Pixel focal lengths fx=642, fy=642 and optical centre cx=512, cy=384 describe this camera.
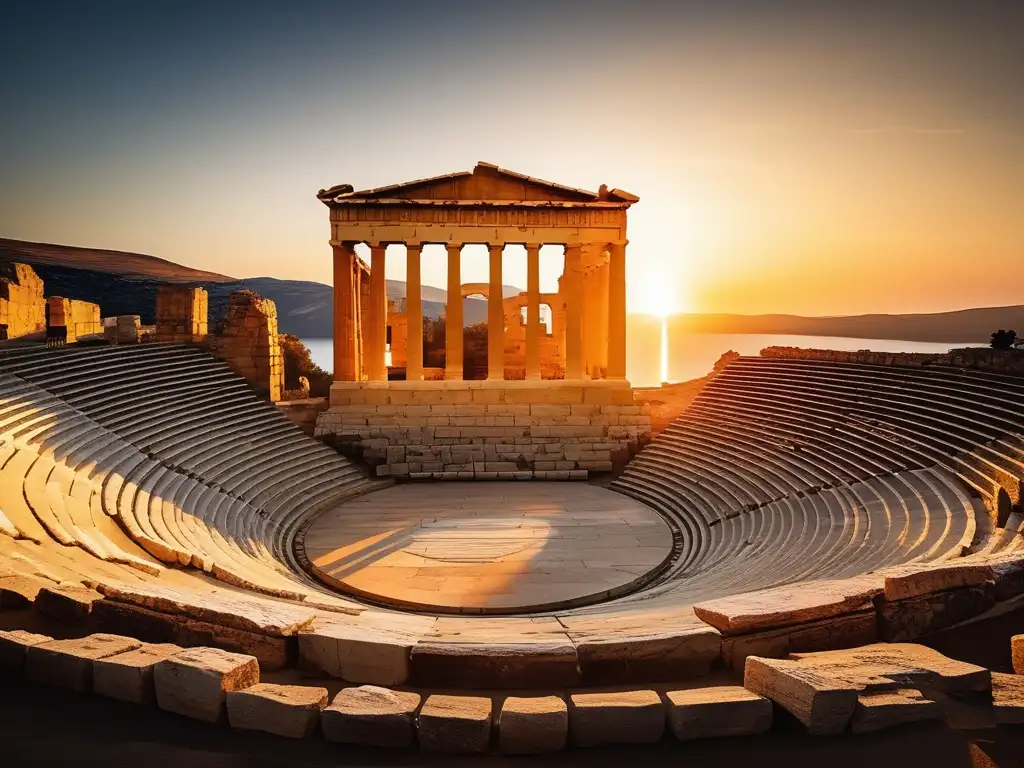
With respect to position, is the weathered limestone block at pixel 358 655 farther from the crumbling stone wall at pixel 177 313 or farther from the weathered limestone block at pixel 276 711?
the crumbling stone wall at pixel 177 313

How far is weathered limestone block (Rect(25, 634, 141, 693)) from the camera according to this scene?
162 inches

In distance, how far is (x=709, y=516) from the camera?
13.8m

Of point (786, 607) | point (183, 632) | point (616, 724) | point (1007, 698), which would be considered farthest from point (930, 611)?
point (183, 632)

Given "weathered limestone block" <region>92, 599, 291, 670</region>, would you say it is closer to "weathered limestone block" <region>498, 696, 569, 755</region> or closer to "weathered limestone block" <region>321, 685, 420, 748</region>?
"weathered limestone block" <region>321, 685, 420, 748</region>

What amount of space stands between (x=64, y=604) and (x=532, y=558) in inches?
311

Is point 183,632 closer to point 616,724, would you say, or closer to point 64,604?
point 64,604

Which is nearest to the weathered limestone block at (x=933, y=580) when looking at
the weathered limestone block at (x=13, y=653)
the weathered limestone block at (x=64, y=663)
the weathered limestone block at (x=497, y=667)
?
the weathered limestone block at (x=497, y=667)

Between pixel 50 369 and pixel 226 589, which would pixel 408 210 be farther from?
pixel 226 589

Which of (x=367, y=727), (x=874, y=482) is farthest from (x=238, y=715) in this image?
(x=874, y=482)

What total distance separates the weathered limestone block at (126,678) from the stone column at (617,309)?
65.4 ft

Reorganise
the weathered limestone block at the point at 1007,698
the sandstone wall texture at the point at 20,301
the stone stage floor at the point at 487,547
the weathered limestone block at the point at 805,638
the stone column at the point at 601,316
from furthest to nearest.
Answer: the stone column at the point at 601,316, the sandstone wall texture at the point at 20,301, the stone stage floor at the point at 487,547, the weathered limestone block at the point at 805,638, the weathered limestone block at the point at 1007,698

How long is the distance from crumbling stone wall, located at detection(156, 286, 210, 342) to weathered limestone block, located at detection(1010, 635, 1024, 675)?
20.5 m

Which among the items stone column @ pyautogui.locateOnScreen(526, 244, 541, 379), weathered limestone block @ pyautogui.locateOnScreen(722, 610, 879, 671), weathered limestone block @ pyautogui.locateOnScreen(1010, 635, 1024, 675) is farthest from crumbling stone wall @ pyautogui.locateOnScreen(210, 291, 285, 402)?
weathered limestone block @ pyautogui.locateOnScreen(1010, 635, 1024, 675)

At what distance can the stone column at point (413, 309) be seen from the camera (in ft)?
73.0
